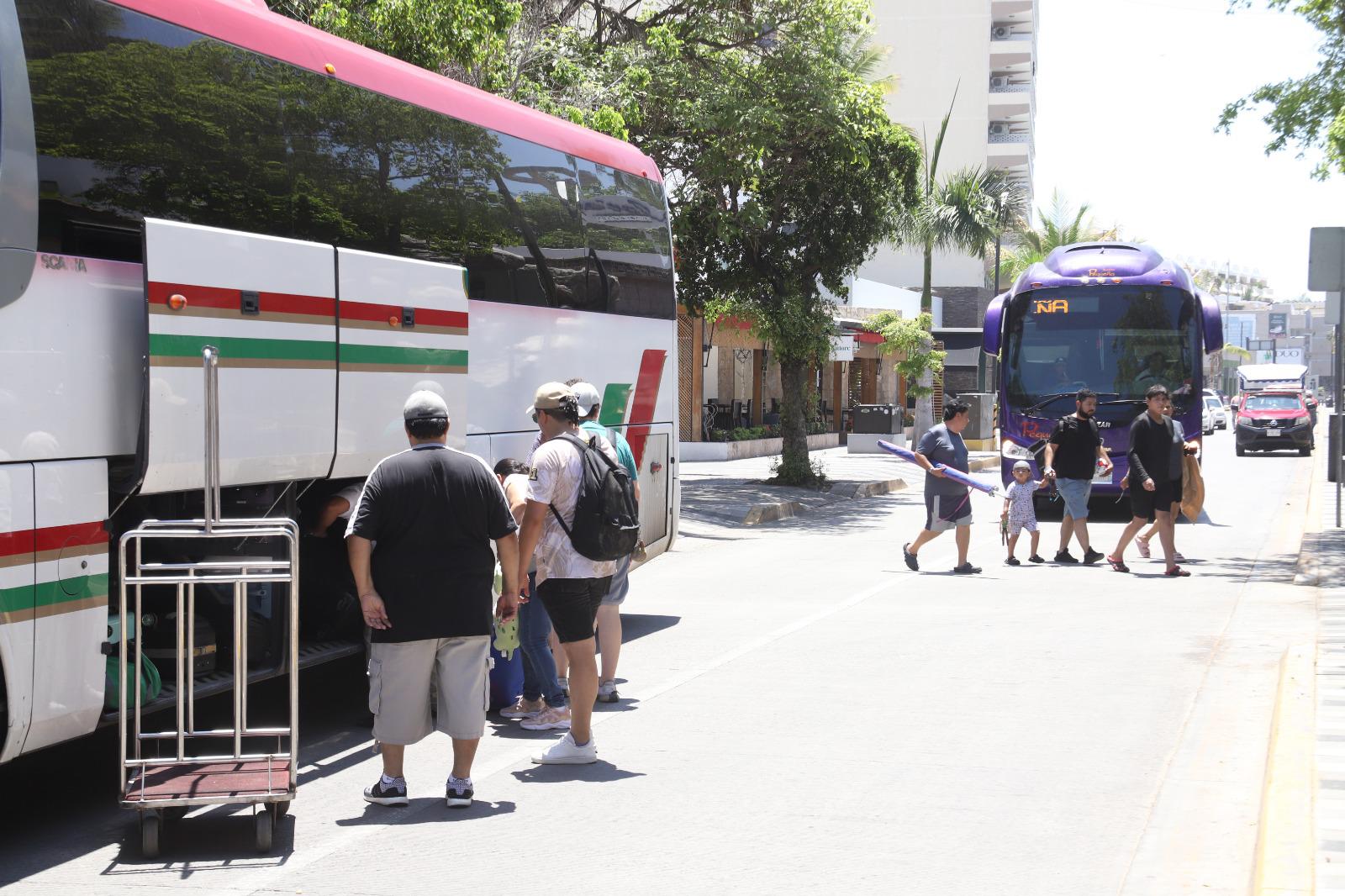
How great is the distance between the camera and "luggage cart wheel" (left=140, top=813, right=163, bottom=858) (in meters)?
5.77

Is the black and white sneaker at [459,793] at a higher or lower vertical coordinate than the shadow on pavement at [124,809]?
higher

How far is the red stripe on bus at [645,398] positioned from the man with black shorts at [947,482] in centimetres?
355

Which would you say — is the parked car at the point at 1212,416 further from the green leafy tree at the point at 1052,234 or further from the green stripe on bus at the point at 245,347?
the green stripe on bus at the point at 245,347

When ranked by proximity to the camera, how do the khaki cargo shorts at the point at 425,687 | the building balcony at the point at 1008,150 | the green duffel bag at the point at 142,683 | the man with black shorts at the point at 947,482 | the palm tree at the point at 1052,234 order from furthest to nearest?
the building balcony at the point at 1008,150, the palm tree at the point at 1052,234, the man with black shorts at the point at 947,482, the khaki cargo shorts at the point at 425,687, the green duffel bag at the point at 142,683

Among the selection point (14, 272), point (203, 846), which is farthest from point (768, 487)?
point (14, 272)

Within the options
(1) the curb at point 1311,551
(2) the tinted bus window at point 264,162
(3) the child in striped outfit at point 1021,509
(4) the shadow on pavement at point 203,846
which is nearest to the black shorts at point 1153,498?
(3) the child in striped outfit at point 1021,509

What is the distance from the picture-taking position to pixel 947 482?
14.8 meters

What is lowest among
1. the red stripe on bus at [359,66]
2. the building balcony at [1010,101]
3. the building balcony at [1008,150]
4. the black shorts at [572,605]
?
the black shorts at [572,605]

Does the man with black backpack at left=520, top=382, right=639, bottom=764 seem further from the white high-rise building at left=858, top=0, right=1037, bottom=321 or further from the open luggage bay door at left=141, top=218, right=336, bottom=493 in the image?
the white high-rise building at left=858, top=0, right=1037, bottom=321

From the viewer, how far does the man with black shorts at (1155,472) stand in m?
14.4

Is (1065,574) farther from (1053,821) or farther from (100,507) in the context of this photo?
(100,507)

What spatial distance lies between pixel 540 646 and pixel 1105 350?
14.0m

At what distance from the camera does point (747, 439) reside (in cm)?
3681

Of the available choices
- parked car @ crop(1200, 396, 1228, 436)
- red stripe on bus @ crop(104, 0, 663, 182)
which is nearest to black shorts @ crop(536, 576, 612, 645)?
red stripe on bus @ crop(104, 0, 663, 182)
